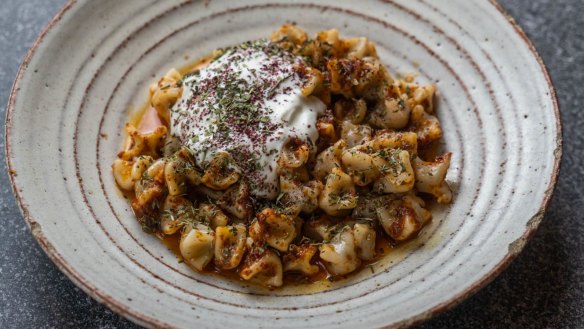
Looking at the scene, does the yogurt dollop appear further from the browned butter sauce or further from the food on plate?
the browned butter sauce

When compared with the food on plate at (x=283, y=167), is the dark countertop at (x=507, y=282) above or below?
below

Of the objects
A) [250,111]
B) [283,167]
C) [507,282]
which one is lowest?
[507,282]

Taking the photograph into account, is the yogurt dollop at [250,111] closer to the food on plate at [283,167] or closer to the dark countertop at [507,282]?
the food on plate at [283,167]

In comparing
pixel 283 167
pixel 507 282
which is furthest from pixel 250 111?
pixel 507 282

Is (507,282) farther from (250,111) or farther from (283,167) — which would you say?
(250,111)

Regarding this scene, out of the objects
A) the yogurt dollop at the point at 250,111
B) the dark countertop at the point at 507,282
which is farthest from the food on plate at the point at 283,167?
the dark countertop at the point at 507,282

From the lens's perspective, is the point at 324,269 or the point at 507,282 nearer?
the point at 324,269

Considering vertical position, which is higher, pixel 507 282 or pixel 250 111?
pixel 250 111

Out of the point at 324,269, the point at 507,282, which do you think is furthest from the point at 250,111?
the point at 507,282
